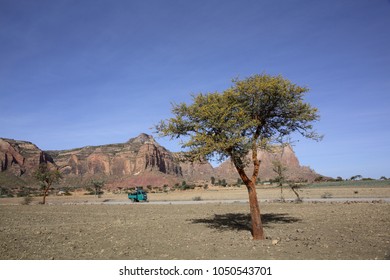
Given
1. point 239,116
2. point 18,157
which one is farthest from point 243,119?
point 18,157

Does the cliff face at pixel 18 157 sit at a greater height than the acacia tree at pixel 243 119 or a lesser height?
greater

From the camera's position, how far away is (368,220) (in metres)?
21.6

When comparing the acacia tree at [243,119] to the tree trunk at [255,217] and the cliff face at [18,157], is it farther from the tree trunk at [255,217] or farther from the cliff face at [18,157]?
the cliff face at [18,157]

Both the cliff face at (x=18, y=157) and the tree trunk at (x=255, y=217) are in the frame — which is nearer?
the tree trunk at (x=255, y=217)

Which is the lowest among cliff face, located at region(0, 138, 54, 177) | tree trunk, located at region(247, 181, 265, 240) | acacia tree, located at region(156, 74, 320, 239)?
tree trunk, located at region(247, 181, 265, 240)

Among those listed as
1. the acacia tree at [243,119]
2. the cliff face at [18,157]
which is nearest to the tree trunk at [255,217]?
the acacia tree at [243,119]

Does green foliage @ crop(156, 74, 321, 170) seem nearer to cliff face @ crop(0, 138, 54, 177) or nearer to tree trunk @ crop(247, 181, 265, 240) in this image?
tree trunk @ crop(247, 181, 265, 240)

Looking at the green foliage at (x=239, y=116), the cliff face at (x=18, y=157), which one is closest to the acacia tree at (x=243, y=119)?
the green foliage at (x=239, y=116)

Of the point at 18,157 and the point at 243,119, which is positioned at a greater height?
the point at 18,157

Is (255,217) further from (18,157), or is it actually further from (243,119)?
(18,157)

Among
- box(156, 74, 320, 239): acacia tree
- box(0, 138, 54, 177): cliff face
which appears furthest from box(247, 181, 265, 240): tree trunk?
box(0, 138, 54, 177): cliff face

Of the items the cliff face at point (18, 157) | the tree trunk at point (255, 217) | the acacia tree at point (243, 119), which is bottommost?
the tree trunk at point (255, 217)
